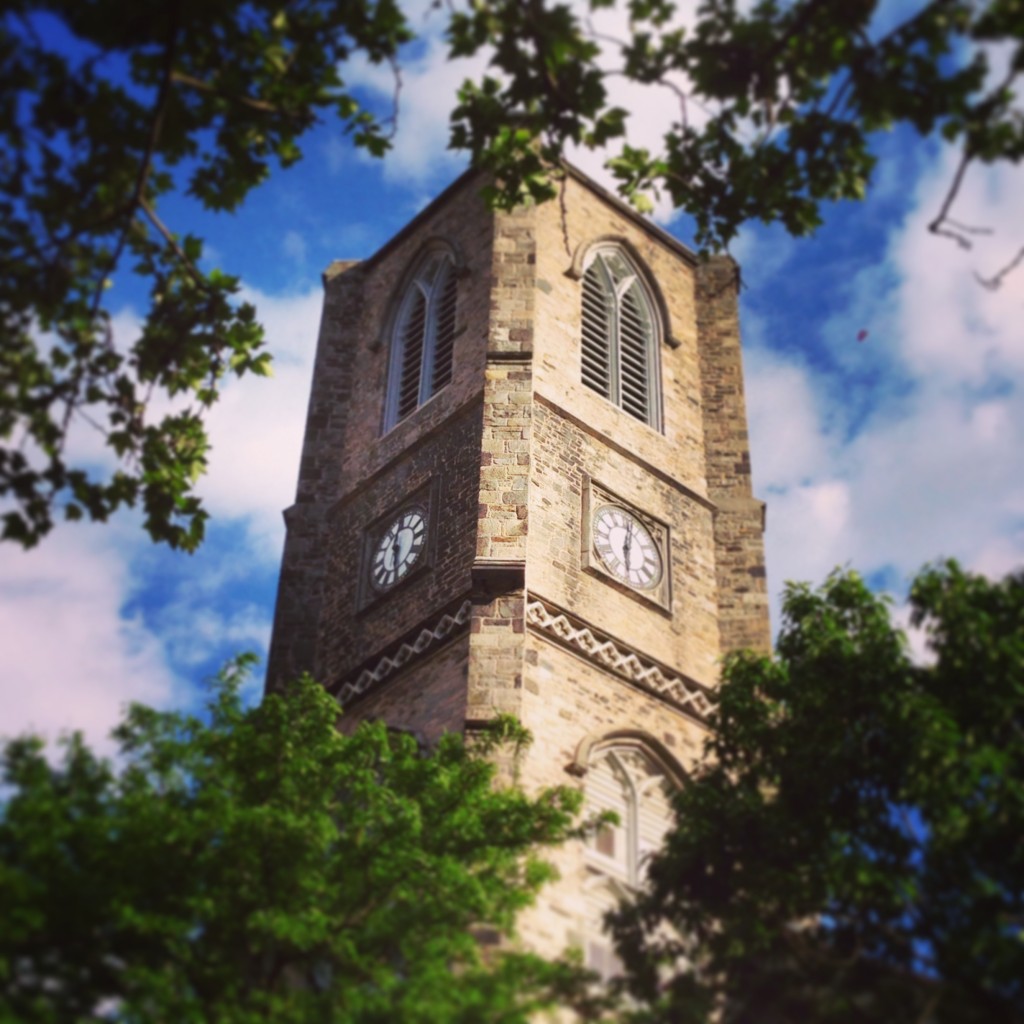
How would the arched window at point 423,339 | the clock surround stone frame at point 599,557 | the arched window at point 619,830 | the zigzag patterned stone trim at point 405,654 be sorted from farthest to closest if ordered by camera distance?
1. the arched window at point 423,339
2. the clock surround stone frame at point 599,557
3. the zigzag patterned stone trim at point 405,654
4. the arched window at point 619,830

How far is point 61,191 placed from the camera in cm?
1306

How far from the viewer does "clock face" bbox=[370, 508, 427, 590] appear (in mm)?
24438

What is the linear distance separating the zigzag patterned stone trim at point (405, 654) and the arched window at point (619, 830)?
8.41 feet

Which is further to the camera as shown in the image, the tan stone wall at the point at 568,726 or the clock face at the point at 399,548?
the clock face at the point at 399,548

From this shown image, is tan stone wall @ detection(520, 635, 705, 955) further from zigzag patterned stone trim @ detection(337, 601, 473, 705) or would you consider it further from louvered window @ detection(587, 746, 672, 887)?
zigzag patterned stone trim @ detection(337, 601, 473, 705)

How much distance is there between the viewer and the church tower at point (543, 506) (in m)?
21.4

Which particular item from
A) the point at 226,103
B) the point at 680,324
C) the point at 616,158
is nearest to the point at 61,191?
the point at 226,103

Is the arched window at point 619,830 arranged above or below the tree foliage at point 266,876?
above

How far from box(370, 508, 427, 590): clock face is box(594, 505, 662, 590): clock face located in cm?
252

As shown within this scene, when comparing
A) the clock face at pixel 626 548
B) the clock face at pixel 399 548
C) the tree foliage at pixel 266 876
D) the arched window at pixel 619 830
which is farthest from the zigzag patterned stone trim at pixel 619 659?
the tree foliage at pixel 266 876

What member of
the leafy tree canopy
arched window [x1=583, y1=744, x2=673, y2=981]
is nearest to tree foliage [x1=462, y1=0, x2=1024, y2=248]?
the leafy tree canopy

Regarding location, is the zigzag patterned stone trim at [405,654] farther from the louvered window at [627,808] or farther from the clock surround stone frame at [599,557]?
the louvered window at [627,808]

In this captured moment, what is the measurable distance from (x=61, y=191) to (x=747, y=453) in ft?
54.2

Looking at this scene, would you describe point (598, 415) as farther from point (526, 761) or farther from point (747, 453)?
point (526, 761)
